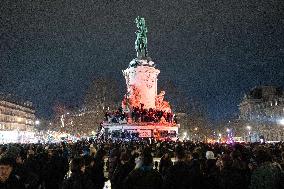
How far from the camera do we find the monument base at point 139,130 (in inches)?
2420

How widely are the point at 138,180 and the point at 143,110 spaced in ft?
182

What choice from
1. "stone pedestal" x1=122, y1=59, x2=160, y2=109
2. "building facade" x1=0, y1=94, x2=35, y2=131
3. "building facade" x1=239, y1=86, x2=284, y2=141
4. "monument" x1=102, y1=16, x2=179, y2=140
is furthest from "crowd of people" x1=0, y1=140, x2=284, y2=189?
"building facade" x1=0, y1=94, x2=35, y2=131

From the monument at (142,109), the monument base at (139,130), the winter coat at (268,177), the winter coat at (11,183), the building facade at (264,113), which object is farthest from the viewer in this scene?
the building facade at (264,113)

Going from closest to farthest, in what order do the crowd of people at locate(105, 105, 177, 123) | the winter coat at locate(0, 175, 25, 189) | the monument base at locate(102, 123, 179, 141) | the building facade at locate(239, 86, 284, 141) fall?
the winter coat at locate(0, 175, 25, 189), the monument base at locate(102, 123, 179, 141), the crowd of people at locate(105, 105, 177, 123), the building facade at locate(239, 86, 284, 141)

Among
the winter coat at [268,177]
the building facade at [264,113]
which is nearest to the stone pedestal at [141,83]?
the building facade at [264,113]

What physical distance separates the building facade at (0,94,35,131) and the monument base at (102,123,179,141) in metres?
69.1

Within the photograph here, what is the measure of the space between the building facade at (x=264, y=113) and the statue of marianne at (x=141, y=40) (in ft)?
113

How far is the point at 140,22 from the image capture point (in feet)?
246

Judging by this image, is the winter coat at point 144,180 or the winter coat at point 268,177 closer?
the winter coat at point 144,180

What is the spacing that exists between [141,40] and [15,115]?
8660 centimetres

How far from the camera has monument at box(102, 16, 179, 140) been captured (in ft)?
205

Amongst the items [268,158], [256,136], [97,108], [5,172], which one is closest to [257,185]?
[268,158]

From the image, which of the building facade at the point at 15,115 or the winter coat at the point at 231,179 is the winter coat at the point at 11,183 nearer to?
the winter coat at the point at 231,179

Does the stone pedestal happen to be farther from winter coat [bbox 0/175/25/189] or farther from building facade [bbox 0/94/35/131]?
building facade [bbox 0/94/35/131]
